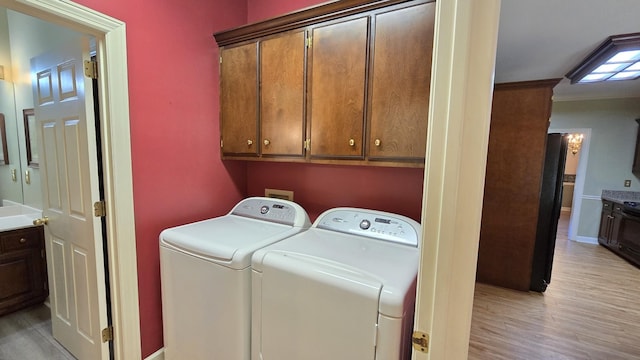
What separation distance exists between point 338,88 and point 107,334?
196 cm

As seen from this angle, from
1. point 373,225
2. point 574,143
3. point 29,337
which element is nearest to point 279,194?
point 373,225

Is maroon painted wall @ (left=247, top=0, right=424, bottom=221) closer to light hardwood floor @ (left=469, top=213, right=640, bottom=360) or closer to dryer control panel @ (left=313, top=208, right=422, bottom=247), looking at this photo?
dryer control panel @ (left=313, top=208, right=422, bottom=247)

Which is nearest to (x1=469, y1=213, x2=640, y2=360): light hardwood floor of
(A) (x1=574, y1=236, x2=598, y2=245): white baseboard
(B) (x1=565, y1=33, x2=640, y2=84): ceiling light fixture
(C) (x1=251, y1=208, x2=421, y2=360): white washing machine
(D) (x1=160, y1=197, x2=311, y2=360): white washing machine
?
(A) (x1=574, y1=236, x2=598, y2=245): white baseboard

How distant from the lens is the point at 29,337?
2.05m

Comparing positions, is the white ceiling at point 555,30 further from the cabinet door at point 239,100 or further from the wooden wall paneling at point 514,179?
the cabinet door at point 239,100

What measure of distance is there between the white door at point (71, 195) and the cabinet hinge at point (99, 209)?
0.03m

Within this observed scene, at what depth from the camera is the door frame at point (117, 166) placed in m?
1.36

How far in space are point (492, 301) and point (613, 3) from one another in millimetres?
2658

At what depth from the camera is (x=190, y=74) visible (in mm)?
1819

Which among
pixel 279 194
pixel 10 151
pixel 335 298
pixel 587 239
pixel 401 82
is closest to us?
pixel 335 298

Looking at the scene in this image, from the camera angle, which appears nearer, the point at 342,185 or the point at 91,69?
the point at 91,69

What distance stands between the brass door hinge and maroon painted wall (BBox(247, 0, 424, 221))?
3.29ft

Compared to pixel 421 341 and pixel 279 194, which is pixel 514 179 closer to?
pixel 279 194

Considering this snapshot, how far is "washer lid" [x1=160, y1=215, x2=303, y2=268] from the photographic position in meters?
1.32
